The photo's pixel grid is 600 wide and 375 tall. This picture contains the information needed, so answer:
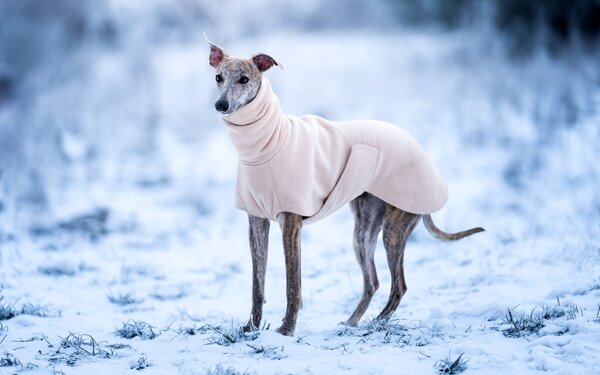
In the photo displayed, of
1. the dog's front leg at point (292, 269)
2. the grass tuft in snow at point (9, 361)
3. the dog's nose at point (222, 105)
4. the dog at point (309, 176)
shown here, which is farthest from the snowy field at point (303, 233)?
the dog's nose at point (222, 105)

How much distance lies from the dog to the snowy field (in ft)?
1.55

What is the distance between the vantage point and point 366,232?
176 inches

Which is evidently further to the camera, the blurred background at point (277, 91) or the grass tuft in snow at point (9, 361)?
the blurred background at point (277, 91)

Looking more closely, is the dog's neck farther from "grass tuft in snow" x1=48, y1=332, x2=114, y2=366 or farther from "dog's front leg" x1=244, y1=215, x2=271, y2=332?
"grass tuft in snow" x1=48, y1=332, x2=114, y2=366

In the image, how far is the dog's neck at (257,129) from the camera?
146 inches

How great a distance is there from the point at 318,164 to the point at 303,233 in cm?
343

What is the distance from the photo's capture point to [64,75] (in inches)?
515

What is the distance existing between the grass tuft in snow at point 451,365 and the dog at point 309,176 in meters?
1.12

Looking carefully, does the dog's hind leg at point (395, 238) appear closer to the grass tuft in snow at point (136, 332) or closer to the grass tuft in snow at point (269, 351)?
the grass tuft in snow at point (269, 351)

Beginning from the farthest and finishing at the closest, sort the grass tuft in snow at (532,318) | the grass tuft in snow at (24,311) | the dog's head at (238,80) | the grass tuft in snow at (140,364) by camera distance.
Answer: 1. the grass tuft in snow at (24,311)
2. the dog's head at (238,80)
3. the grass tuft in snow at (532,318)
4. the grass tuft in snow at (140,364)

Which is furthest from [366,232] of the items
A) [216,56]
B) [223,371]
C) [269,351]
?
[223,371]

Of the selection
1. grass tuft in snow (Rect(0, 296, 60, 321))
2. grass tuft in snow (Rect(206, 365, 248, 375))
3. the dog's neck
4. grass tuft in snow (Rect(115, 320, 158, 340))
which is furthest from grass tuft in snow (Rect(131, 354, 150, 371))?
grass tuft in snow (Rect(0, 296, 60, 321))

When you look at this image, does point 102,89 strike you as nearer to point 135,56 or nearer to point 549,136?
point 135,56

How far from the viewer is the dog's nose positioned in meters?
3.62
